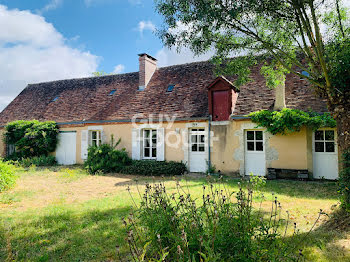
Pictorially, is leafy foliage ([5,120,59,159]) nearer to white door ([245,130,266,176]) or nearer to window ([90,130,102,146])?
window ([90,130,102,146])

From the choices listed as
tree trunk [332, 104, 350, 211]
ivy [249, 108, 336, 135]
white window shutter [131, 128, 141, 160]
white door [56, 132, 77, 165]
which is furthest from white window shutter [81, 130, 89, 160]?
tree trunk [332, 104, 350, 211]

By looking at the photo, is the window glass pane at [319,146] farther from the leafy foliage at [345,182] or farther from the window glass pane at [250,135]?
the leafy foliage at [345,182]

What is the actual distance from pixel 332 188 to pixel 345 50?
4817 millimetres

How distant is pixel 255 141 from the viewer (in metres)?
10.0

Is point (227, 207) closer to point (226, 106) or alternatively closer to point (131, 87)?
point (226, 106)

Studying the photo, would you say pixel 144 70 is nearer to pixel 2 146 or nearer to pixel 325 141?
pixel 325 141

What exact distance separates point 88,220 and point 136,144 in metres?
A: 7.61

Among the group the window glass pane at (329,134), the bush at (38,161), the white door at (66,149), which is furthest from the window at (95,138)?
the window glass pane at (329,134)

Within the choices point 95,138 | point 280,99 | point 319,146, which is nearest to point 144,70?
point 95,138

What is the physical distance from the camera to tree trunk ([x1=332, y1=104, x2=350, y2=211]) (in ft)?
14.5

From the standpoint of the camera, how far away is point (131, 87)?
14.8 metres

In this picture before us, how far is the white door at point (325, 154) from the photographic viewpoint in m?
8.76

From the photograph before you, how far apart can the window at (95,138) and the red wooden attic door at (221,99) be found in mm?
6735

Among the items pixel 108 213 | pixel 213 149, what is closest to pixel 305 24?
pixel 108 213
